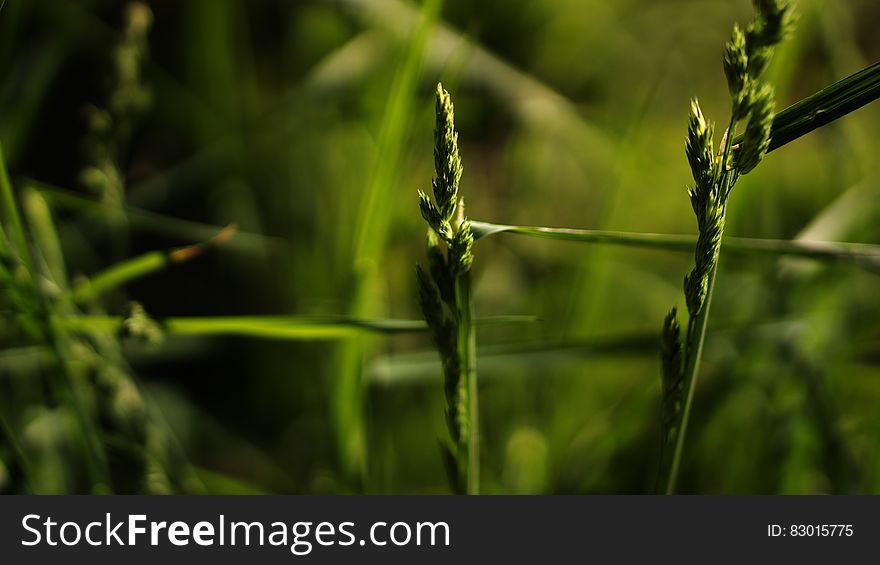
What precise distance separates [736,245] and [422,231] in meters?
0.67

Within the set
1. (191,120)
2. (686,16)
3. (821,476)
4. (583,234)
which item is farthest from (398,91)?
(686,16)

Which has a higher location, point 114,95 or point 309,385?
point 114,95

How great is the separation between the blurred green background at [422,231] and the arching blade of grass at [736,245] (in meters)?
0.16

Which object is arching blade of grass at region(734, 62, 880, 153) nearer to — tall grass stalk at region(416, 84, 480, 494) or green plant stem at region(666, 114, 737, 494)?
green plant stem at region(666, 114, 737, 494)

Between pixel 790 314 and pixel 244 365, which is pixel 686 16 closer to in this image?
pixel 790 314

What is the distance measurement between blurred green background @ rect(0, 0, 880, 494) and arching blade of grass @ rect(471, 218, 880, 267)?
157 mm

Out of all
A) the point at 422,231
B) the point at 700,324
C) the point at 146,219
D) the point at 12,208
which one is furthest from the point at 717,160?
the point at 422,231

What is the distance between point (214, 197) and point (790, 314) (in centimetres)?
87

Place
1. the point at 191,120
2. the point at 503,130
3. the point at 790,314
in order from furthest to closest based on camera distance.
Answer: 1. the point at 503,130
2. the point at 191,120
3. the point at 790,314

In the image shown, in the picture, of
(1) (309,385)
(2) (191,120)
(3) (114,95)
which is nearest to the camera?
(3) (114,95)

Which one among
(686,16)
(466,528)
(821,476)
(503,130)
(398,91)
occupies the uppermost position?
(686,16)

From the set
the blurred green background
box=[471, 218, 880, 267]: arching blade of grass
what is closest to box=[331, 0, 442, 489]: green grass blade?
Result: the blurred green background

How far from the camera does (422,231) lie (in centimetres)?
117

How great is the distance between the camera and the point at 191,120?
44.4 inches
